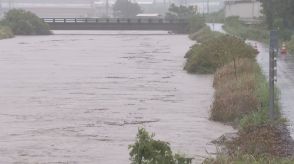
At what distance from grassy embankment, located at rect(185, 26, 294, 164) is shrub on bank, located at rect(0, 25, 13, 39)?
184 feet

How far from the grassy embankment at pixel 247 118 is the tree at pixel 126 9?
142488mm

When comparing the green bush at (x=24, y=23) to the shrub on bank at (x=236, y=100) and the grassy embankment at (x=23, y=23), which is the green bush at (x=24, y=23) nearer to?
the grassy embankment at (x=23, y=23)

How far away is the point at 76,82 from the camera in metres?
32.0

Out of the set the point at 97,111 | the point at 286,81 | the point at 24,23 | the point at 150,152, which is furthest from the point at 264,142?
the point at 24,23

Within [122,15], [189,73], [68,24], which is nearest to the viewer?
[189,73]

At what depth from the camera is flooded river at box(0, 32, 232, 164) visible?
16266 mm

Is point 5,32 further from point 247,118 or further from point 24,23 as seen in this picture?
point 247,118

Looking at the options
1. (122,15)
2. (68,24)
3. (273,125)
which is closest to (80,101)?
(273,125)

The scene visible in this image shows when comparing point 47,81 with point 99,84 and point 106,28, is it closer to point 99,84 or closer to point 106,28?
point 99,84

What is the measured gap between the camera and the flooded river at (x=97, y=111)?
53.4 feet

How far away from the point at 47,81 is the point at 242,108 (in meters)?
15.0

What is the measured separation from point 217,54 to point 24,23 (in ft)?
213

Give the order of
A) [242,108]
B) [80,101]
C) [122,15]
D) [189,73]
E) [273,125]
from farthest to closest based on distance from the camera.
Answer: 1. [122,15]
2. [189,73]
3. [80,101]
4. [242,108]
5. [273,125]

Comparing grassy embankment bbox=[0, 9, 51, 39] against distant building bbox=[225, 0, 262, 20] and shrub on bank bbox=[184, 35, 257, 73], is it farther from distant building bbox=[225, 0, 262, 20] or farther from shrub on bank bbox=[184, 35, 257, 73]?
shrub on bank bbox=[184, 35, 257, 73]
